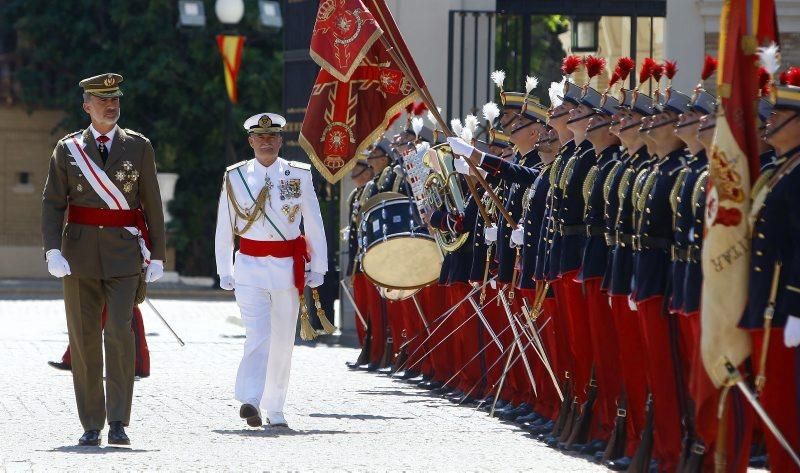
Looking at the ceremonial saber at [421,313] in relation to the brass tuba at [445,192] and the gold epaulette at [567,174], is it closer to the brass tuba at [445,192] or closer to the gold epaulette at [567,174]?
the brass tuba at [445,192]

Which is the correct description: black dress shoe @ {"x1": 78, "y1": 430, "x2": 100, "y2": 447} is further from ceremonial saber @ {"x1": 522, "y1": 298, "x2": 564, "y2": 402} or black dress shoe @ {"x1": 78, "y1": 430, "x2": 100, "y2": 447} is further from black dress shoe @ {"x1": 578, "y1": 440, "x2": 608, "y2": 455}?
ceremonial saber @ {"x1": 522, "y1": 298, "x2": 564, "y2": 402}

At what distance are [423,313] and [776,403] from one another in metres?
7.61

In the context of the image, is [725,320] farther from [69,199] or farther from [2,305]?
[2,305]

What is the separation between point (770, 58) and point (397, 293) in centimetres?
777

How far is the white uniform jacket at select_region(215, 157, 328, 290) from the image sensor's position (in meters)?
12.0

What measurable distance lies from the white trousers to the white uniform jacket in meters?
0.10

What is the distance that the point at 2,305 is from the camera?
28062 mm

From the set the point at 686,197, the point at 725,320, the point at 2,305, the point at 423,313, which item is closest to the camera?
the point at 725,320

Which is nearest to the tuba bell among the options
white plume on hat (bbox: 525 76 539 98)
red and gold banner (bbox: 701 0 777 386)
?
white plume on hat (bbox: 525 76 539 98)

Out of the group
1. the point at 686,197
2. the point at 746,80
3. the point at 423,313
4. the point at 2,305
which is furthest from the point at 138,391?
the point at 2,305

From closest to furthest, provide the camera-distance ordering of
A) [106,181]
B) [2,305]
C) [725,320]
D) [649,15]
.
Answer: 1. [725,320]
2. [106,181]
3. [649,15]
4. [2,305]

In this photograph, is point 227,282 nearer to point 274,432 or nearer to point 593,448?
point 274,432

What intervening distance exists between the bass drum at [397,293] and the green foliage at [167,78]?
1983cm

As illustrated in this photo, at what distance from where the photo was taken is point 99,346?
10.9 m
